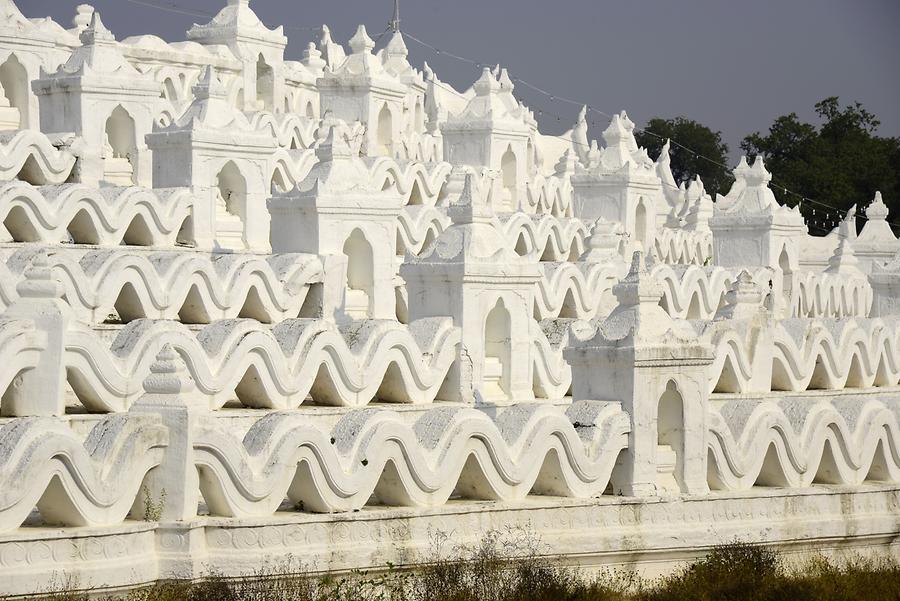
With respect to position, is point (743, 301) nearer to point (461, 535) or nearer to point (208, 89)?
point (208, 89)

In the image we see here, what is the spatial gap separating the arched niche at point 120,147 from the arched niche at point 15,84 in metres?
2.10

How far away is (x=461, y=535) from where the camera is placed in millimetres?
11750

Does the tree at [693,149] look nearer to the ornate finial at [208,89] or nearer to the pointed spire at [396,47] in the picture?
the pointed spire at [396,47]

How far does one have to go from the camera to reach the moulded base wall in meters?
10.2

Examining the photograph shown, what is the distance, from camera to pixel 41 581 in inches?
391

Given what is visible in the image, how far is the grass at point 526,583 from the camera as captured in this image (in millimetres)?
10438

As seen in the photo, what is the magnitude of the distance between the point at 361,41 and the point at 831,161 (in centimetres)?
3180

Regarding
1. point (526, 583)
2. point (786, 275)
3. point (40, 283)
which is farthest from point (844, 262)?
point (526, 583)

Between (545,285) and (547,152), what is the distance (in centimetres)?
2686

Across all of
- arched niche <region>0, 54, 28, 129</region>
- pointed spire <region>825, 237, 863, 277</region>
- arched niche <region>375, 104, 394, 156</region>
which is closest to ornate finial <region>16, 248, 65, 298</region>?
arched niche <region>0, 54, 28, 129</region>

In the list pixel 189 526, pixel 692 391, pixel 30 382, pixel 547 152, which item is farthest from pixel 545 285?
pixel 547 152

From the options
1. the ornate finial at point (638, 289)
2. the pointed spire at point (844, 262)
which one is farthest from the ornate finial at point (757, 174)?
the ornate finial at point (638, 289)

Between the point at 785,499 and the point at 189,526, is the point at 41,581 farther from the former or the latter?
the point at 785,499

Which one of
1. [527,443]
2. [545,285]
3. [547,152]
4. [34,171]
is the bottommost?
[527,443]
